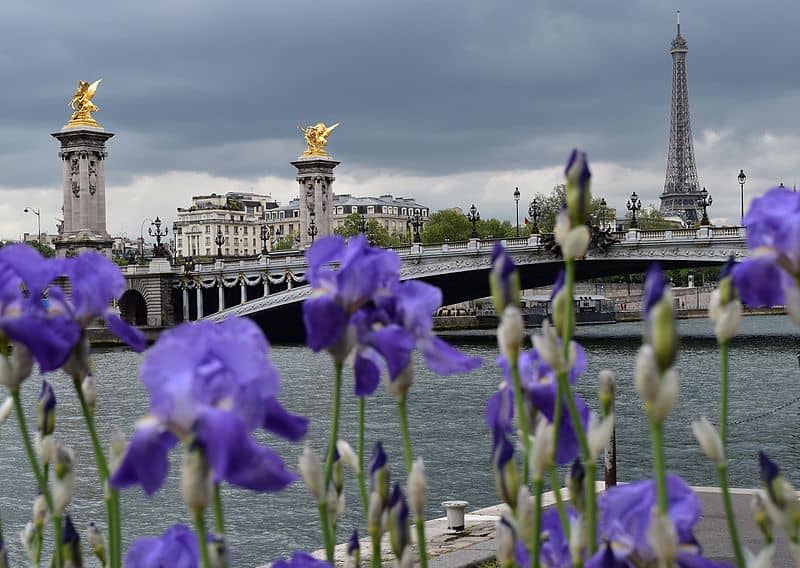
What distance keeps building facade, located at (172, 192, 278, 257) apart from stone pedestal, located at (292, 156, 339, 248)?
74.5 metres

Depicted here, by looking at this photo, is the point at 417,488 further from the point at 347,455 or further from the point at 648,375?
the point at 648,375

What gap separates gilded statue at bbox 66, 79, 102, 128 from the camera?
63.4 m

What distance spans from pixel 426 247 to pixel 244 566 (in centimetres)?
4046

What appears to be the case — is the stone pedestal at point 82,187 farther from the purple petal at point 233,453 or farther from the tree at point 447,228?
the purple petal at point 233,453

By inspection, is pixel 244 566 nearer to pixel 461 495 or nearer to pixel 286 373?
pixel 461 495

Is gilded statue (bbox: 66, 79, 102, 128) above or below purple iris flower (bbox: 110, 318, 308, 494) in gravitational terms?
above

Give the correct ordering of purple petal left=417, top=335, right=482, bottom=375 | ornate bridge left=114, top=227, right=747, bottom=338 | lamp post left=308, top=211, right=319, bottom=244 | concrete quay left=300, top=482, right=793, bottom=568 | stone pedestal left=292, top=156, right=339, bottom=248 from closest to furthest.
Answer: purple petal left=417, top=335, right=482, bottom=375 → concrete quay left=300, top=482, right=793, bottom=568 → ornate bridge left=114, top=227, right=747, bottom=338 → lamp post left=308, top=211, right=319, bottom=244 → stone pedestal left=292, top=156, right=339, bottom=248

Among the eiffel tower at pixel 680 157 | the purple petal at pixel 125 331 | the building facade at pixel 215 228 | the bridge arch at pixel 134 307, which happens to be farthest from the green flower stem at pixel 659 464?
the building facade at pixel 215 228

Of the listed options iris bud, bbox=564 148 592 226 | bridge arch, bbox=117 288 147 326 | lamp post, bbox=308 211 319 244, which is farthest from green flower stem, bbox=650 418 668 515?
lamp post, bbox=308 211 319 244

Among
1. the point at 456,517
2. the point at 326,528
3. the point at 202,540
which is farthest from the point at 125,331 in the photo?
the point at 456,517

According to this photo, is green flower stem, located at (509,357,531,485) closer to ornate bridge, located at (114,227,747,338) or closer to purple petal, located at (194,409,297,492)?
purple petal, located at (194,409,297,492)

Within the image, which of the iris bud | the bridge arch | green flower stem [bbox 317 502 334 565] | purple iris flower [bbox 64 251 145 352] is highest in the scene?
the iris bud

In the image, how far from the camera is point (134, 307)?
63062mm

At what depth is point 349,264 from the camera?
1.92m
